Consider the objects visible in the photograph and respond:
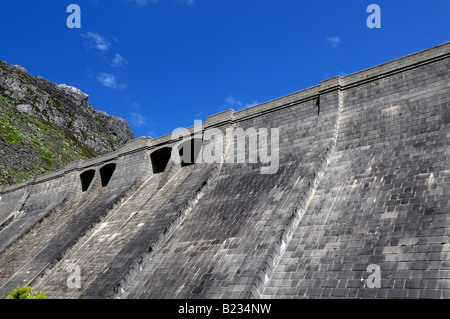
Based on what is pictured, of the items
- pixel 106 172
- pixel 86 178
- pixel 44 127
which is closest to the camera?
pixel 106 172

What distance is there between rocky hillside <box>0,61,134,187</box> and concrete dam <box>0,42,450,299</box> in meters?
25.1

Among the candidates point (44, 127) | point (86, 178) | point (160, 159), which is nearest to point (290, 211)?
point (160, 159)

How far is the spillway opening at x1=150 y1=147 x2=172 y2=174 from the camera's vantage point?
76.9ft

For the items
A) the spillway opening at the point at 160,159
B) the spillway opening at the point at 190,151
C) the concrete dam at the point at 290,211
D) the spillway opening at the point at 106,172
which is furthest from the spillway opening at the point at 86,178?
the spillway opening at the point at 190,151

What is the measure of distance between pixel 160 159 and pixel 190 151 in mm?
3402

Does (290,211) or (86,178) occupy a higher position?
(86,178)

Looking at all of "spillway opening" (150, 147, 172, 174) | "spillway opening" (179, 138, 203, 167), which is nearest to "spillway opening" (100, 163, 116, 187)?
"spillway opening" (150, 147, 172, 174)

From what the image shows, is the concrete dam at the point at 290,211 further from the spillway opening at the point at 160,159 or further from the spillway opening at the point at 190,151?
the spillway opening at the point at 160,159

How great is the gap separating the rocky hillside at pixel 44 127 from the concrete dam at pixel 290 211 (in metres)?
25.1

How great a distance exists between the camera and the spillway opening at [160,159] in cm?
2345

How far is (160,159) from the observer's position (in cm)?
2441

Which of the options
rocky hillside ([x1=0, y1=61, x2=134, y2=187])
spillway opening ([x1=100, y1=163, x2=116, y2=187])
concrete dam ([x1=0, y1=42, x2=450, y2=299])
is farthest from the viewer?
rocky hillside ([x1=0, y1=61, x2=134, y2=187])

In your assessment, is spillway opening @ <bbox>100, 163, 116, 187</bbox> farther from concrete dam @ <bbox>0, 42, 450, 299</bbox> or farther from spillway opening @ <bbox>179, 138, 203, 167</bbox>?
spillway opening @ <bbox>179, 138, 203, 167</bbox>

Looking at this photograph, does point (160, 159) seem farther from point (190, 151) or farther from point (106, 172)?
point (106, 172)
